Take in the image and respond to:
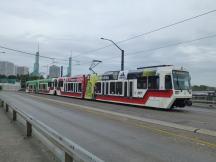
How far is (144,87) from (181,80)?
3.29 meters

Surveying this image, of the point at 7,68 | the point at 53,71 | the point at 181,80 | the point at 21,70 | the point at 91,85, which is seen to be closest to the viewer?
the point at 181,80

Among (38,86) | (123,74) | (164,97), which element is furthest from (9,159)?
(38,86)

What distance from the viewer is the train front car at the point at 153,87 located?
958 inches

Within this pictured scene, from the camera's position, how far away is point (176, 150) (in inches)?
354

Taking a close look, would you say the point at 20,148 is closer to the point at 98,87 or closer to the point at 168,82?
the point at 168,82

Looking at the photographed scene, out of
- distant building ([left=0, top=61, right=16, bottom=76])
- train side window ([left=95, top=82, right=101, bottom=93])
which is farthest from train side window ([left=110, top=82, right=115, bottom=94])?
distant building ([left=0, top=61, right=16, bottom=76])

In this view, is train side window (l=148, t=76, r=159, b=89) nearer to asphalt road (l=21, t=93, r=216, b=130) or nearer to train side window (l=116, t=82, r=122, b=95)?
asphalt road (l=21, t=93, r=216, b=130)

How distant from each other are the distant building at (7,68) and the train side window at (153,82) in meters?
141

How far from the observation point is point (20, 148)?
9.21m

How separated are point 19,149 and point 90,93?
29.3m

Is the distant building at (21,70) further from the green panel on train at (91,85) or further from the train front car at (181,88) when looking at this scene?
the train front car at (181,88)

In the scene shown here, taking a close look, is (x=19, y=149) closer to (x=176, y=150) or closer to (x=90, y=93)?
(x=176, y=150)

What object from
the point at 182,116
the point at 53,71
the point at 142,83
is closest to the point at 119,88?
the point at 142,83

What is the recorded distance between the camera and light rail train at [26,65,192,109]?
2441 centimetres
